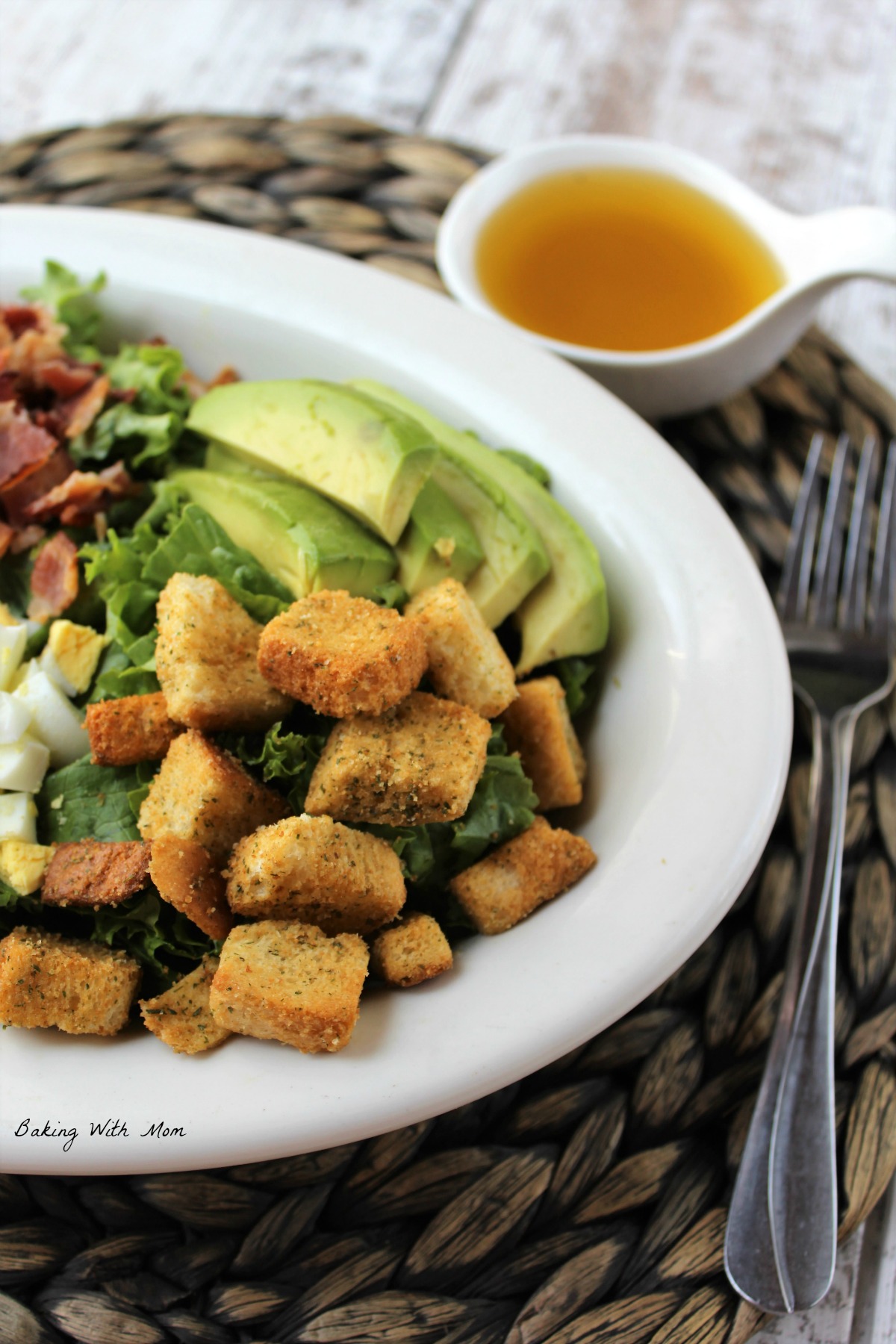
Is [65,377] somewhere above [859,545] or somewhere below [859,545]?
above

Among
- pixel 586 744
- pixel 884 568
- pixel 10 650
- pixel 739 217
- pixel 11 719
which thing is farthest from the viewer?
pixel 739 217

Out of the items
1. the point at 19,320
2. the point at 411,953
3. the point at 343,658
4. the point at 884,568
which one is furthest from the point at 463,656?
the point at 19,320

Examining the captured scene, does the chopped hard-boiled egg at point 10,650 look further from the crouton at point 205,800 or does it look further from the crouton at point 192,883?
the crouton at point 192,883

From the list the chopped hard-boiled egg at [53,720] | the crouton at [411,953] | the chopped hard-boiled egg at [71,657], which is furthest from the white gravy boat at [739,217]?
the crouton at [411,953]

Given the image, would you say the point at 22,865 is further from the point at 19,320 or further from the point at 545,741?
the point at 19,320

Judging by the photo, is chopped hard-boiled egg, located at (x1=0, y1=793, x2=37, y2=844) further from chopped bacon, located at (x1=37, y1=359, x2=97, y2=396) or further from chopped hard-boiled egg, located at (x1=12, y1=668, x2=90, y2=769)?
chopped bacon, located at (x1=37, y1=359, x2=97, y2=396)

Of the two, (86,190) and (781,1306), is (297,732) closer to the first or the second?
(781,1306)

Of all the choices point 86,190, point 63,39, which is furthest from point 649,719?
point 63,39
